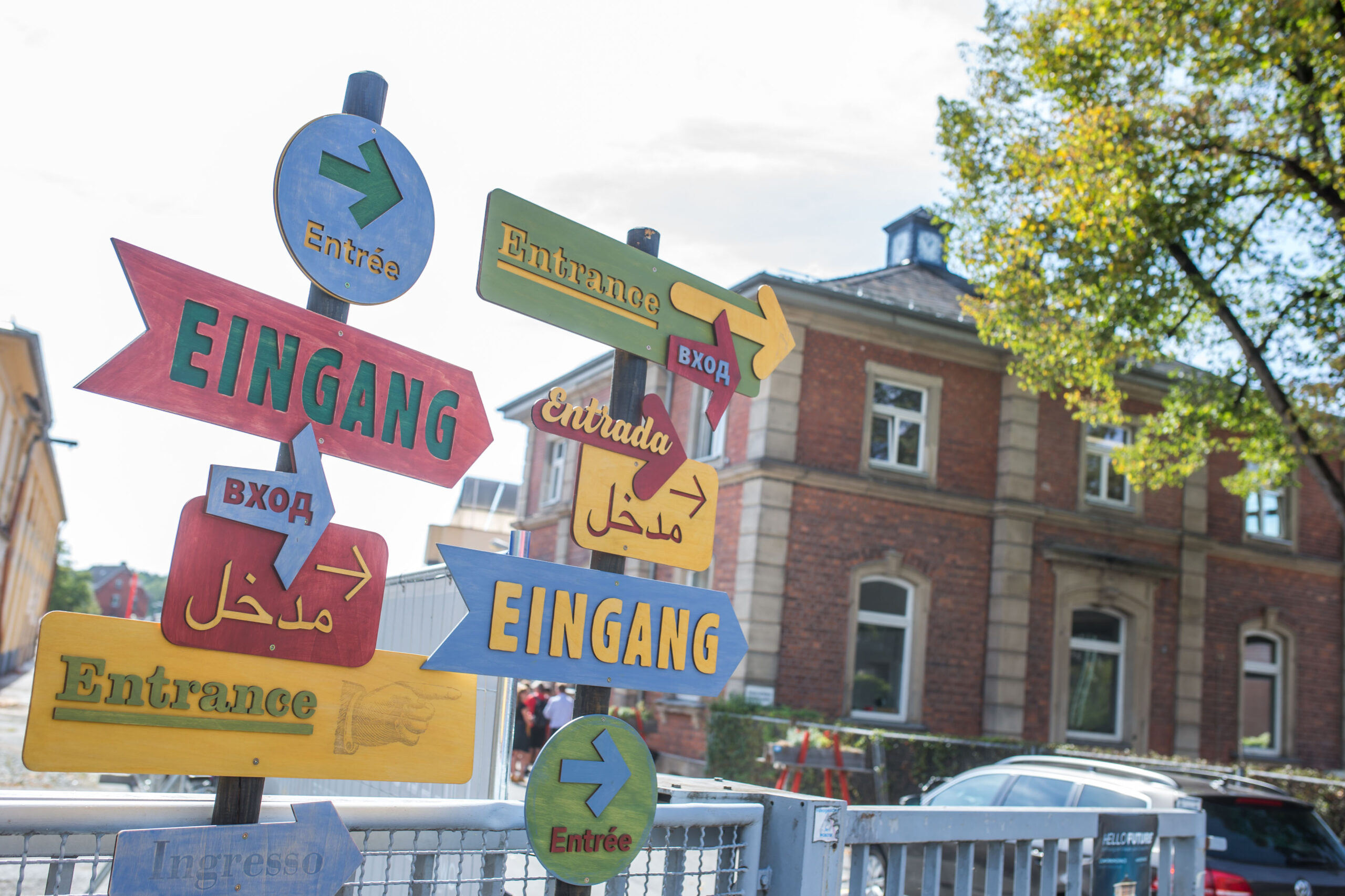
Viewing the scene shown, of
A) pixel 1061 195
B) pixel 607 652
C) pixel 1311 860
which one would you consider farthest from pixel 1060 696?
pixel 607 652

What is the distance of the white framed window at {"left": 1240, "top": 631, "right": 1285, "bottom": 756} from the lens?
18922 millimetres

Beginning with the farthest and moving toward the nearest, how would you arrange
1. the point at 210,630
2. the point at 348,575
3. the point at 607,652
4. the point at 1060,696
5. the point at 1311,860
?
the point at 1060,696, the point at 1311,860, the point at 607,652, the point at 348,575, the point at 210,630

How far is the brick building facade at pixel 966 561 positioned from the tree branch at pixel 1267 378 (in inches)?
131

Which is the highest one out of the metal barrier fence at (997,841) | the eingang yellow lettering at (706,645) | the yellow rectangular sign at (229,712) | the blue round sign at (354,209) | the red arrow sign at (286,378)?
the blue round sign at (354,209)

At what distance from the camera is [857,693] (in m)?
15.5

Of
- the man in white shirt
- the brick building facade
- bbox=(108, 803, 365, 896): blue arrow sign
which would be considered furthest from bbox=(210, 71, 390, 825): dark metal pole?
the brick building facade

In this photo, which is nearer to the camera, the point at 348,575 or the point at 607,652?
the point at 348,575

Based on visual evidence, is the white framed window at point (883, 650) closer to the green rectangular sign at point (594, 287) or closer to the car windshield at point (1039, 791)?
the car windshield at point (1039, 791)

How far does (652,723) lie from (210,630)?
14.7 m

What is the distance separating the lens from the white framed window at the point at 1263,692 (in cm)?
1892

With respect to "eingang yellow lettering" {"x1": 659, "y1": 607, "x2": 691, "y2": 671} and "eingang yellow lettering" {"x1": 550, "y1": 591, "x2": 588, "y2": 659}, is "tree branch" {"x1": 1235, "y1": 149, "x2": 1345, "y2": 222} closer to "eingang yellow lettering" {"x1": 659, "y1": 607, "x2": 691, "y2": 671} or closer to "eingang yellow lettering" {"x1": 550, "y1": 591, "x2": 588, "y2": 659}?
"eingang yellow lettering" {"x1": 659, "y1": 607, "x2": 691, "y2": 671}

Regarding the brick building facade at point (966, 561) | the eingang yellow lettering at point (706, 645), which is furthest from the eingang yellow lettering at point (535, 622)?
the brick building facade at point (966, 561)

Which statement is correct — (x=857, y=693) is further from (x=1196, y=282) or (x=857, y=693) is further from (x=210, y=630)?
(x=210, y=630)

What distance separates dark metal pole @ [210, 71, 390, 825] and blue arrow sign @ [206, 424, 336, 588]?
4 centimetres
